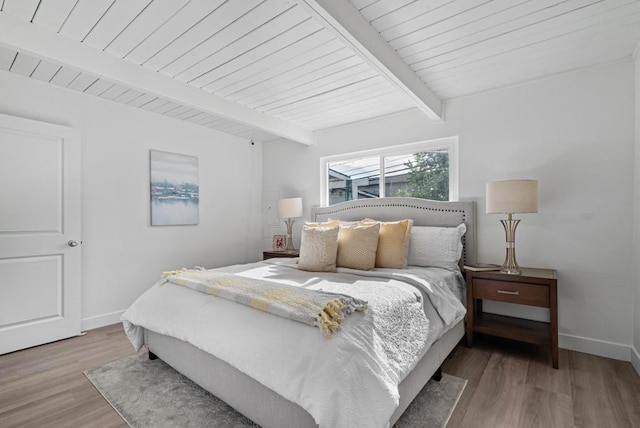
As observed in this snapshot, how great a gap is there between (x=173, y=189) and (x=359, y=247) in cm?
247

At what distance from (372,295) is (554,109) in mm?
2392

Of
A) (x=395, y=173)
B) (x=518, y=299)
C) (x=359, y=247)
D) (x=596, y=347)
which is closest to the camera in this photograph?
(x=518, y=299)

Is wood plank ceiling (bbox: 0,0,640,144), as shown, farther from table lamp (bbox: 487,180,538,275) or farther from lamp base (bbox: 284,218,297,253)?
lamp base (bbox: 284,218,297,253)

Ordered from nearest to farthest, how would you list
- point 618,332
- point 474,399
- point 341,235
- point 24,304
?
point 474,399, point 618,332, point 24,304, point 341,235

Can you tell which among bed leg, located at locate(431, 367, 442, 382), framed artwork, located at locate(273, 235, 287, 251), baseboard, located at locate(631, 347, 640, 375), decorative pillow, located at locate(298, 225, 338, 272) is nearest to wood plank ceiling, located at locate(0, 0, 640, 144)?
decorative pillow, located at locate(298, 225, 338, 272)

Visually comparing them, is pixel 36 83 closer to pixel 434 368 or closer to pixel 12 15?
pixel 12 15

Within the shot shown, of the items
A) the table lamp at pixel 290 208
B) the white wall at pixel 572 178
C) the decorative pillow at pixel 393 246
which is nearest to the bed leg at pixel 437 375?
the decorative pillow at pixel 393 246

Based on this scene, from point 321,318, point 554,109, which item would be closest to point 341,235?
point 321,318

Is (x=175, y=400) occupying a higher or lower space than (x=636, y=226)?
lower

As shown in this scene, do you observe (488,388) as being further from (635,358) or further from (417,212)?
(417,212)

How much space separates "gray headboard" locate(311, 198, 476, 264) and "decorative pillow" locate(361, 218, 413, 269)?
508mm

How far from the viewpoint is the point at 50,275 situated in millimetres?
2850

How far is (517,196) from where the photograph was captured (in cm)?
252

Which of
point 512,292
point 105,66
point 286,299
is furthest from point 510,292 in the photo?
point 105,66
